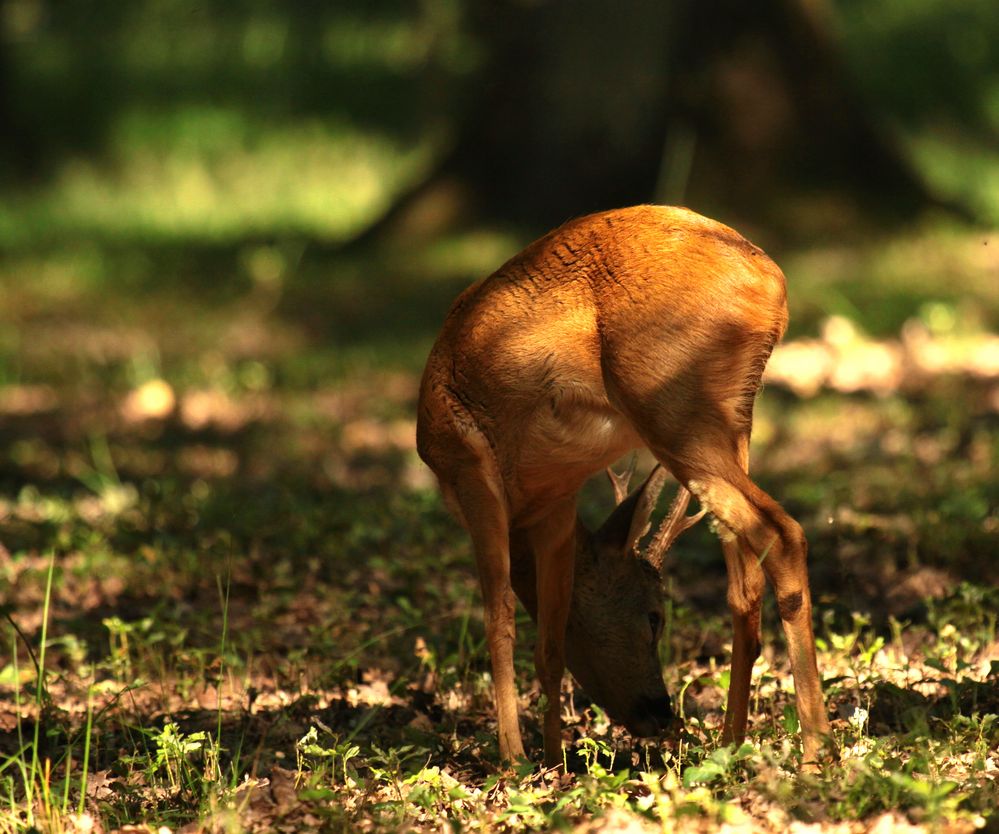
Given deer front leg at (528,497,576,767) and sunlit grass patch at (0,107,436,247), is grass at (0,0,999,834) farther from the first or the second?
sunlit grass patch at (0,107,436,247)

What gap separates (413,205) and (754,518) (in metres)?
8.93

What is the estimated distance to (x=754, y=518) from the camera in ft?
12.3

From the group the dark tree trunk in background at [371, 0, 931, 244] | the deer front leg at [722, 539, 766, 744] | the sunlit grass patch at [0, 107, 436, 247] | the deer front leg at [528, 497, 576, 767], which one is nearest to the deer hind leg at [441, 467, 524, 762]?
the deer front leg at [528, 497, 576, 767]

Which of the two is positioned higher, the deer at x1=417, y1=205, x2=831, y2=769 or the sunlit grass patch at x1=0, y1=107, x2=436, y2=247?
the sunlit grass patch at x1=0, y1=107, x2=436, y2=247

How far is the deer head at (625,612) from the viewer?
4.18 meters

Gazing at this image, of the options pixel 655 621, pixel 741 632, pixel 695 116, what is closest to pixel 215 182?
pixel 695 116

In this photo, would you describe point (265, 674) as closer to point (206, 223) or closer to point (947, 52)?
point (206, 223)

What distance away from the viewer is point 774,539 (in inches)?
148

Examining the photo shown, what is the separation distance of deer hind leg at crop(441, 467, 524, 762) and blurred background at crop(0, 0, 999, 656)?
98 centimetres

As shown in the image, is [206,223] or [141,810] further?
[206,223]

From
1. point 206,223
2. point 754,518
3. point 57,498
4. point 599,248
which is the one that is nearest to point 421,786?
point 754,518

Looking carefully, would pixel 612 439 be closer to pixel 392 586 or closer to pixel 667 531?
pixel 667 531

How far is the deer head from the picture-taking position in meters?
4.18

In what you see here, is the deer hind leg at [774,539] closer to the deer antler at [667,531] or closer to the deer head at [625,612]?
the deer head at [625,612]
